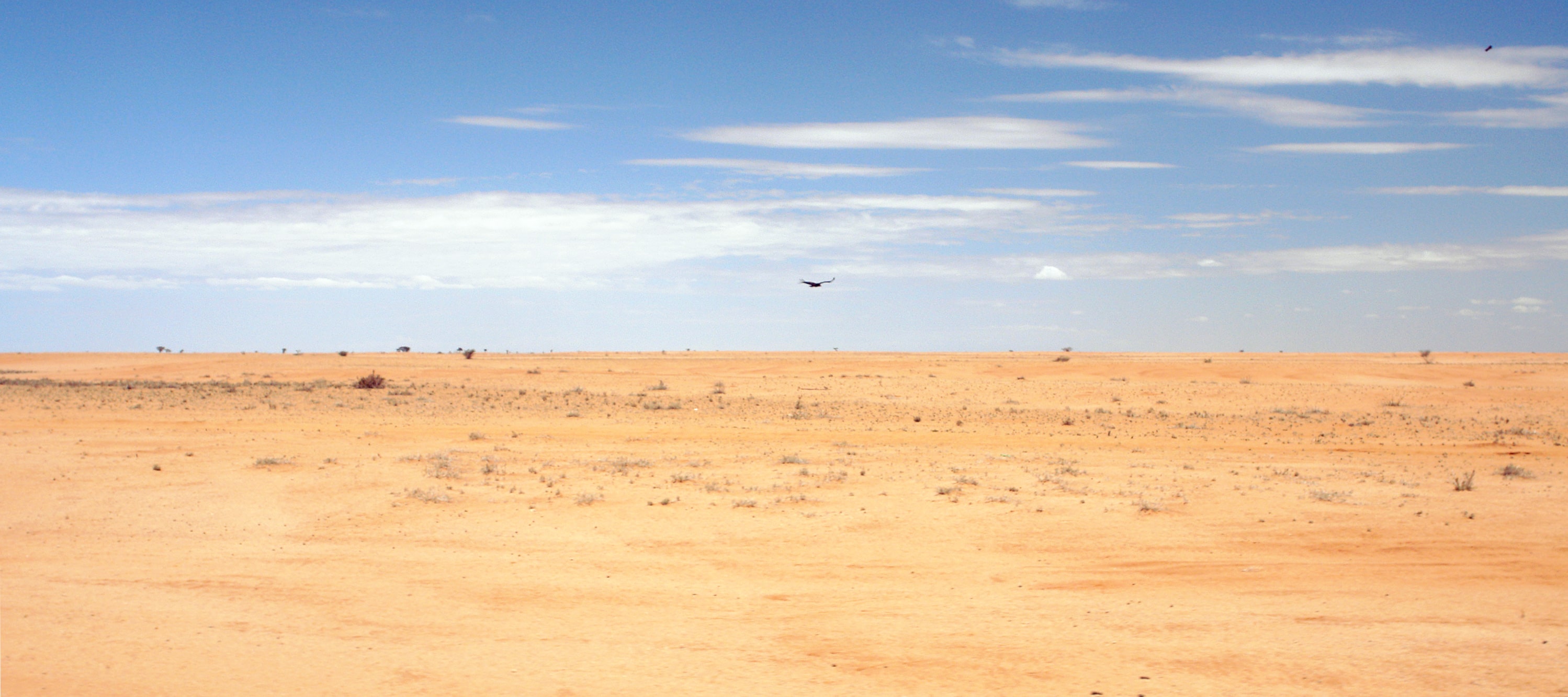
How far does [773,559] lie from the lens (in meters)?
10.5

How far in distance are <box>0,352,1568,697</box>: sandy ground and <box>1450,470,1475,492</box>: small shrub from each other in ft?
0.92

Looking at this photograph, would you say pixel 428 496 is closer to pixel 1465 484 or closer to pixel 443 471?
pixel 443 471

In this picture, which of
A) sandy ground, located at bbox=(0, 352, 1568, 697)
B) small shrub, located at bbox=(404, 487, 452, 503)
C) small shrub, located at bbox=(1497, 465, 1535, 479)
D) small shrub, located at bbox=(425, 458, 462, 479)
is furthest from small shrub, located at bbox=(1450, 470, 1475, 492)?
small shrub, located at bbox=(425, 458, 462, 479)

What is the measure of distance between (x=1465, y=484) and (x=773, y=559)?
10.3 meters

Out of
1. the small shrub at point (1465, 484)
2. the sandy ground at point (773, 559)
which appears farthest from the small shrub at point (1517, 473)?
the small shrub at point (1465, 484)

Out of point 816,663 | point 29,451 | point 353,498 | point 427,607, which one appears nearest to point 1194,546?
point 816,663

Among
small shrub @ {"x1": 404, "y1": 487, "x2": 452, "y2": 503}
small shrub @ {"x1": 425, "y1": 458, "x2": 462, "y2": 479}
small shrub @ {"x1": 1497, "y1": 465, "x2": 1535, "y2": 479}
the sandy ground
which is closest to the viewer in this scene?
the sandy ground

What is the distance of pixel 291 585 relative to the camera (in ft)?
30.5

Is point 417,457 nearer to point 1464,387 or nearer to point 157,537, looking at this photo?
point 157,537

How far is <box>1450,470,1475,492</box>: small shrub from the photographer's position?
1418 cm

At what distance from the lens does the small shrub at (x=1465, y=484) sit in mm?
14180

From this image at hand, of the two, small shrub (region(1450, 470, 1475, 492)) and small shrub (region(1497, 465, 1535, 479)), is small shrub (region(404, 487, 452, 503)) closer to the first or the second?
small shrub (region(1450, 470, 1475, 492))

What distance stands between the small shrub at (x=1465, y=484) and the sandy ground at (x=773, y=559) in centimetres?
28

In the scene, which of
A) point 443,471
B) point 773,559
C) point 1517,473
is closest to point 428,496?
point 443,471
